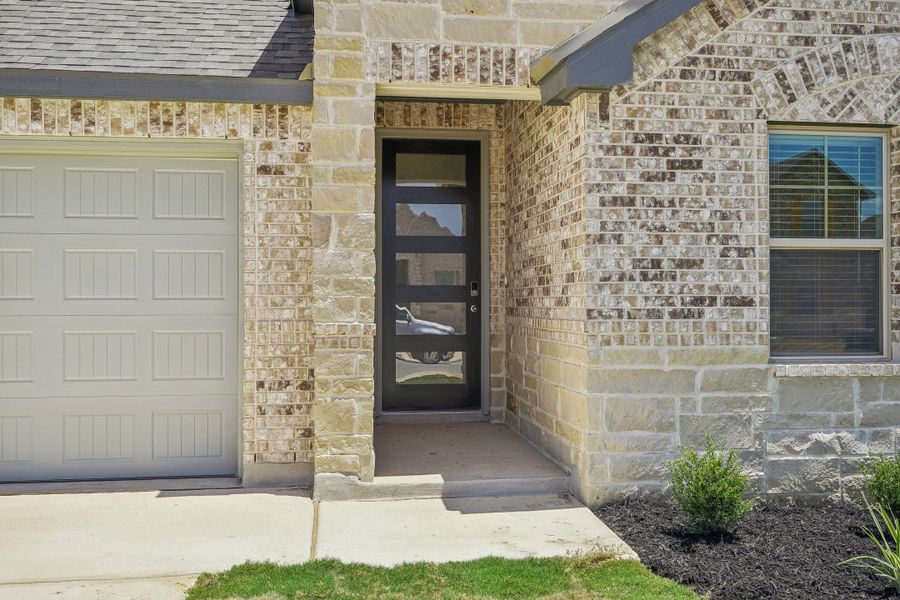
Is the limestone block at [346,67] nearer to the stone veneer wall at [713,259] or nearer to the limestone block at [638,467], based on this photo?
the stone veneer wall at [713,259]

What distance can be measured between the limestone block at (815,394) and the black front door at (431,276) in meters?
3.20

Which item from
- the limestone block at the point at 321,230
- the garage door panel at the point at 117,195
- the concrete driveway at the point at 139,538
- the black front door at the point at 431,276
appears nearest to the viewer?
the concrete driveway at the point at 139,538

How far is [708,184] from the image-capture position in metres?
5.16

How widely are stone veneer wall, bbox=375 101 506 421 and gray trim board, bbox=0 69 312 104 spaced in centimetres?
205

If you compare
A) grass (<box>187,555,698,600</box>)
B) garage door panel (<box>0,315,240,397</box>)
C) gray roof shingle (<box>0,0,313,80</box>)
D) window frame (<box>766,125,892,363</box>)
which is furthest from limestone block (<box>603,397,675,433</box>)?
gray roof shingle (<box>0,0,313,80</box>)

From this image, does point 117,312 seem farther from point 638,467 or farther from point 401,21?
point 638,467

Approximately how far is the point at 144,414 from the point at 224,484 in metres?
0.85

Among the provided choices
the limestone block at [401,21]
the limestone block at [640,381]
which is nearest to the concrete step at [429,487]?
the limestone block at [640,381]

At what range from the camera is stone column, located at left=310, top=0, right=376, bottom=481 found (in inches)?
205

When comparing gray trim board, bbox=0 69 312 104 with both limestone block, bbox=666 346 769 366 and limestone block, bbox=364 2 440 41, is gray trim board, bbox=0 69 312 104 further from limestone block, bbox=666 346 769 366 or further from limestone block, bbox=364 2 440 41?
limestone block, bbox=666 346 769 366

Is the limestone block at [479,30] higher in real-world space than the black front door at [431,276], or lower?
higher

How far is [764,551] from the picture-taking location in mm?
4336

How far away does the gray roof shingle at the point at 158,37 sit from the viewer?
5.50 metres

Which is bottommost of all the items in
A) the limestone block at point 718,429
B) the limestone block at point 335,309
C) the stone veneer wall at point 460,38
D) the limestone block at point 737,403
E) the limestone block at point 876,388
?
the limestone block at point 718,429
